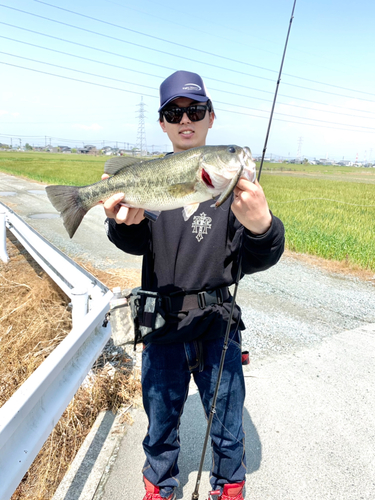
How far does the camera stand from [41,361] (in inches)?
139

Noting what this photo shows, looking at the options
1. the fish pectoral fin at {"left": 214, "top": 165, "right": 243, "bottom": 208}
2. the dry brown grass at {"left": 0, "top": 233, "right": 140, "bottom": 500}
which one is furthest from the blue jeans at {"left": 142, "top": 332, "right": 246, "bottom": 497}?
the fish pectoral fin at {"left": 214, "top": 165, "right": 243, "bottom": 208}

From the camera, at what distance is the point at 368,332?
4277 millimetres

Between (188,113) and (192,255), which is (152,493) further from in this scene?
(188,113)

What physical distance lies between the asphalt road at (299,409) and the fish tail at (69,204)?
65.2 inches

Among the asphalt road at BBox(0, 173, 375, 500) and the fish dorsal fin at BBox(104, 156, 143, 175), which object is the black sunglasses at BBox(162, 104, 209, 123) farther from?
the asphalt road at BBox(0, 173, 375, 500)

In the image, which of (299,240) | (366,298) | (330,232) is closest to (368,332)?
(366,298)

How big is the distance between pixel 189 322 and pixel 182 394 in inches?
19.4

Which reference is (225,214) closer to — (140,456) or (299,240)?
(140,456)

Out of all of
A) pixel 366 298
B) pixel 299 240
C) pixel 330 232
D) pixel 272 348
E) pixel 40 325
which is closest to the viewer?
pixel 272 348

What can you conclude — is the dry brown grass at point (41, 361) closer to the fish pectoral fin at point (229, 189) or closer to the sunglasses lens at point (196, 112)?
the fish pectoral fin at point (229, 189)

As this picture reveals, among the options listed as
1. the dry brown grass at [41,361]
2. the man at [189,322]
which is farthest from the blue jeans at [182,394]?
the dry brown grass at [41,361]

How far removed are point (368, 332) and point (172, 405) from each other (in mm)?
3082

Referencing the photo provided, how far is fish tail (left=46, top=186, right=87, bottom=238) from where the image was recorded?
84.2 inches

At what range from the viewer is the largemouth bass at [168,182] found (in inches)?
64.5
